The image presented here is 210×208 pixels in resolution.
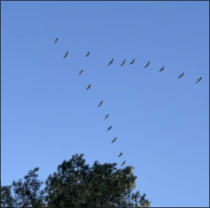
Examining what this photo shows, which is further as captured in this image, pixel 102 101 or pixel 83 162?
pixel 83 162

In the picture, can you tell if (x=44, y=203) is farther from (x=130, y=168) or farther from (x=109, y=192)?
(x=130, y=168)

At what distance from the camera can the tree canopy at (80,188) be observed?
141ft

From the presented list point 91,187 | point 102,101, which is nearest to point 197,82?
point 102,101

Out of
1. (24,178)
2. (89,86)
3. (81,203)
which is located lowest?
(89,86)

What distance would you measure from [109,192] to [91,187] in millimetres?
1876

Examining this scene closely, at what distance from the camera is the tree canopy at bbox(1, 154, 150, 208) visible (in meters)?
42.9

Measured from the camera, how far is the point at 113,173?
4506 cm

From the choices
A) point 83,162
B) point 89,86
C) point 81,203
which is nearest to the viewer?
point 89,86

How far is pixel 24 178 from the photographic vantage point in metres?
44.9

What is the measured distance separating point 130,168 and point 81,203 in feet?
21.5

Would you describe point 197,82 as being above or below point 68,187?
below

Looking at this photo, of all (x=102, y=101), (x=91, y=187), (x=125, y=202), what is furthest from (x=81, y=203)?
(x=102, y=101)

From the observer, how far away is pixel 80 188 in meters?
43.3

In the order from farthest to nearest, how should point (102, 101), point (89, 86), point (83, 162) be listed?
point (83, 162) < point (102, 101) < point (89, 86)
